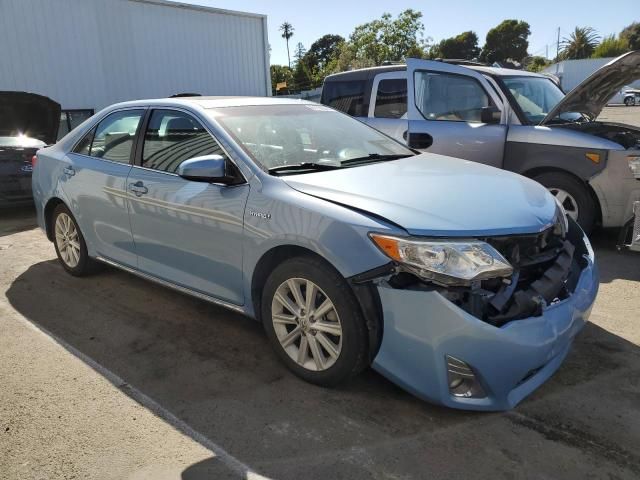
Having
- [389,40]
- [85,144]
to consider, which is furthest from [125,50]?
[389,40]

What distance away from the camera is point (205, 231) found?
3.31 metres

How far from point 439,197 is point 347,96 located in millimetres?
4234

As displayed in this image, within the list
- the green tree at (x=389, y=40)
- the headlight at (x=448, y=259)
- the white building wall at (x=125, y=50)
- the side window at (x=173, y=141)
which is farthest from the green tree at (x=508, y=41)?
the headlight at (x=448, y=259)

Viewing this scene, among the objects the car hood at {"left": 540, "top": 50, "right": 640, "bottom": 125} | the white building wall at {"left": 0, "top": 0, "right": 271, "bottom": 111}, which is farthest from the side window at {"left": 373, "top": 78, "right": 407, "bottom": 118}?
the white building wall at {"left": 0, "top": 0, "right": 271, "bottom": 111}

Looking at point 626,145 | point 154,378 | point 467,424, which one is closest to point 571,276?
point 467,424

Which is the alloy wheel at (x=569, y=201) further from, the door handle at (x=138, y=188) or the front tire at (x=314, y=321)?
the door handle at (x=138, y=188)

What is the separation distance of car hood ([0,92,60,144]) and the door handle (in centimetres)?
539

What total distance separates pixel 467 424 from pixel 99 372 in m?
2.16

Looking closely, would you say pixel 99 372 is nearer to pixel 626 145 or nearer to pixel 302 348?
pixel 302 348

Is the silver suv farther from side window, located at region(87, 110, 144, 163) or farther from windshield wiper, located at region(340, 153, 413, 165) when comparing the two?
side window, located at region(87, 110, 144, 163)

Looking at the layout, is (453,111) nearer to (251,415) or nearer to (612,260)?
(612,260)

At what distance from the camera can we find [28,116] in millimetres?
8312

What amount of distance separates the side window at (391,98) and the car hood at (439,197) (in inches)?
111

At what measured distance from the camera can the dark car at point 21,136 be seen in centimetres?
729
